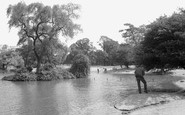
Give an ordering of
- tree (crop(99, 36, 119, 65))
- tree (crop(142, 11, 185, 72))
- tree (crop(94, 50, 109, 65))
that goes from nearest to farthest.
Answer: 1. tree (crop(142, 11, 185, 72))
2. tree (crop(94, 50, 109, 65))
3. tree (crop(99, 36, 119, 65))

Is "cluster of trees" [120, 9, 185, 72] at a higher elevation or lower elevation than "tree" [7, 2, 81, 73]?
lower

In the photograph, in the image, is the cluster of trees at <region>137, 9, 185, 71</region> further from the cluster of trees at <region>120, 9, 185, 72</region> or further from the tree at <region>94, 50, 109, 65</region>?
the tree at <region>94, 50, 109, 65</region>

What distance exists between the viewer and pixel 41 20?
4066 cm

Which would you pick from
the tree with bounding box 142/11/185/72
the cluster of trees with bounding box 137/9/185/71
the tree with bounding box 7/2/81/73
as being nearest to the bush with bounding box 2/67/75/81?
the tree with bounding box 7/2/81/73

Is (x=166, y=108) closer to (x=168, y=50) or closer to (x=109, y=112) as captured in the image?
(x=109, y=112)

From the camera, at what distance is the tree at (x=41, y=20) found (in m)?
39.8

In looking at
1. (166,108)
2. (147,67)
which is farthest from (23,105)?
(147,67)

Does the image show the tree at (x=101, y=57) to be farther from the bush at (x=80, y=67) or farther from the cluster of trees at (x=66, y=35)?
the bush at (x=80, y=67)

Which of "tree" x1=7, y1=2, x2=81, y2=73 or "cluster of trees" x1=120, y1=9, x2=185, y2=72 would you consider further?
"tree" x1=7, y1=2, x2=81, y2=73

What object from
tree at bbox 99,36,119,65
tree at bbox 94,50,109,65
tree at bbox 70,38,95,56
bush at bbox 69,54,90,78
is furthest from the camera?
tree at bbox 99,36,119,65

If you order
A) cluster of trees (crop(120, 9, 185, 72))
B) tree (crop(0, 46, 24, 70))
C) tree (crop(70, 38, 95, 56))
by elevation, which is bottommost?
cluster of trees (crop(120, 9, 185, 72))

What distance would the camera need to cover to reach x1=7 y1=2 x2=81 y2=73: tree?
39.8m

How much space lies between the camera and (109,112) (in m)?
12.6

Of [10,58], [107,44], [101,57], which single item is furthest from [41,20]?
[107,44]
